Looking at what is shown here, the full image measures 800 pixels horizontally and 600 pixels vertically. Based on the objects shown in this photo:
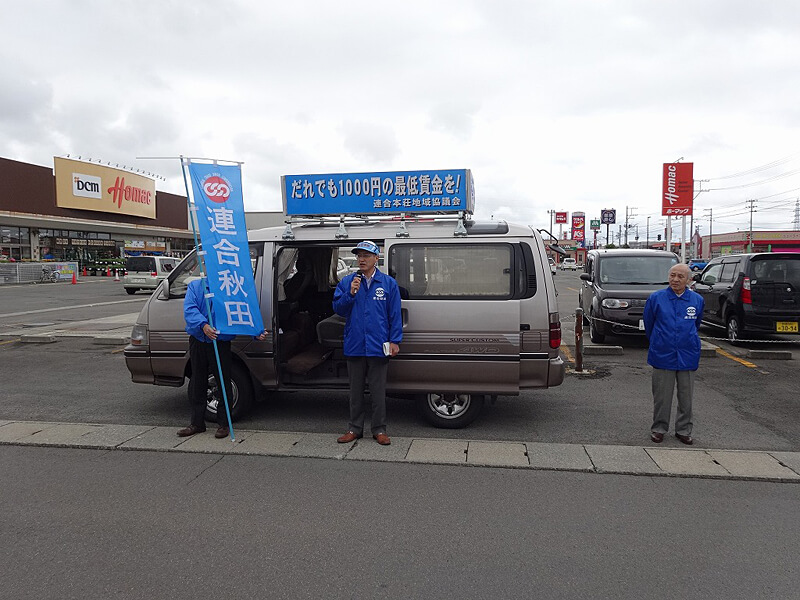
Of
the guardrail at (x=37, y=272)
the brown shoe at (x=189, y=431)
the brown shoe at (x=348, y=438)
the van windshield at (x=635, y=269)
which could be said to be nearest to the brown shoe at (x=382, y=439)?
the brown shoe at (x=348, y=438)

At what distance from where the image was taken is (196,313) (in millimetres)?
5266

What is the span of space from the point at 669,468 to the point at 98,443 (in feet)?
16.5

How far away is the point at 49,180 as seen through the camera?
38000 millimetres

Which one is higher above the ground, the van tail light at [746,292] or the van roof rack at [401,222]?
the van roof rack at [401,222]

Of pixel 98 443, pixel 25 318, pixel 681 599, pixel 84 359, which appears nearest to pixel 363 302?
pixel 98 443

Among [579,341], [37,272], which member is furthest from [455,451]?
[37,272]

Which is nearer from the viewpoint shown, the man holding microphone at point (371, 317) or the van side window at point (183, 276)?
the man holding microphone at point (371, 317)

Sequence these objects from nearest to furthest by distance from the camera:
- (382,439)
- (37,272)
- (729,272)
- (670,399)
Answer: (382,439) → (670,399) → (729,272) → (37,272)

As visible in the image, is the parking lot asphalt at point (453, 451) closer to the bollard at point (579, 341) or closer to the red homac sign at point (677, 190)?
the bollard at point (579, 341)

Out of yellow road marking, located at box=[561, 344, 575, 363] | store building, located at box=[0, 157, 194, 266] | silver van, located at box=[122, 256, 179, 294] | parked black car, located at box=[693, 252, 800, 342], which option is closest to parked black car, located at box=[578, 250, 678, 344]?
yellow road marking, located at box=[561, 344, 575, 363]

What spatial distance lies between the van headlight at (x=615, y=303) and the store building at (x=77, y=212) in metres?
36.6

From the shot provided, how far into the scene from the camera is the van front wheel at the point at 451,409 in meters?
5.72

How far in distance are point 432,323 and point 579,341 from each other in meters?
3.51

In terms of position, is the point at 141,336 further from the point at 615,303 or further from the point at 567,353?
the point at 615,303
